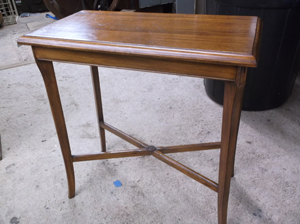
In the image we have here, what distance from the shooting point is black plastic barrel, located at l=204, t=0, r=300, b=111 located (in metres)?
1.58

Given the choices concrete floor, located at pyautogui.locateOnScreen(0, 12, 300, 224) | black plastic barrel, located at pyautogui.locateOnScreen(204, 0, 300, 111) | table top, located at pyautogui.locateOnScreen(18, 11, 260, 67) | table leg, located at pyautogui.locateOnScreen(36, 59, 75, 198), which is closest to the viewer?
table top, located at pyautogui.locateOnScreen(18, 11, 260, 67)

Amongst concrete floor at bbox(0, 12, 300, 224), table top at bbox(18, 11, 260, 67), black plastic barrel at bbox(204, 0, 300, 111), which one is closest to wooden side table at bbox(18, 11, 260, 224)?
table top at bbox(18, 11, 260, 67)

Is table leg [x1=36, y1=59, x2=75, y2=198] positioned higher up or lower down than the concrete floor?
higher up

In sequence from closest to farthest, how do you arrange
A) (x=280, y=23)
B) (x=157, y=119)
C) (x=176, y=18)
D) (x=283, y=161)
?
(x=176, y=18) → (x=283, y=161) → (x=280, y=23) → (x=157, y=119)

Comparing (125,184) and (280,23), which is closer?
(125,184)

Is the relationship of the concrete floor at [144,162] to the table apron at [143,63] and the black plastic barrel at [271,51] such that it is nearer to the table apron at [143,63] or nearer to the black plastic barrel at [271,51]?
the black plastic barrel at [271,51]

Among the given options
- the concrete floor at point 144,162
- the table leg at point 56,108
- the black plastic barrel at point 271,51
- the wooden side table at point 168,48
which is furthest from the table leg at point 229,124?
the black plastic barrel at point 271,51

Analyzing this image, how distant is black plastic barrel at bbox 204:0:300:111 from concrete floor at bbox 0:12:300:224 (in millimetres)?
117

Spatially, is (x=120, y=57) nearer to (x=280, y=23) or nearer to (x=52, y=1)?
(x=280, y=23)

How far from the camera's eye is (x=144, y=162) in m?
1.56

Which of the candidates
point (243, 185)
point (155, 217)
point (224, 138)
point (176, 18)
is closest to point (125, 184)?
point (155, 217)

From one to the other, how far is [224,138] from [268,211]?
591mm

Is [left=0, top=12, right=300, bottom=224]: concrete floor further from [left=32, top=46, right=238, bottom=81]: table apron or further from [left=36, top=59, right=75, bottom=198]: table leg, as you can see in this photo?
[left=32, top=46, right=238, bottom=81]: table apron

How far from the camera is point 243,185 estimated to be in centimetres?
137
